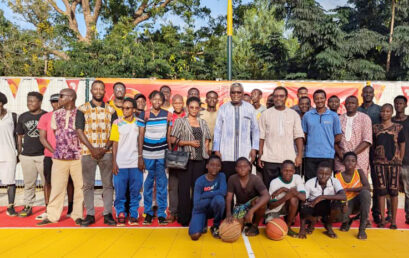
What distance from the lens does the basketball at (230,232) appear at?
4363 mm

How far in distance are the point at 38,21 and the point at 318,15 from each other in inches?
628

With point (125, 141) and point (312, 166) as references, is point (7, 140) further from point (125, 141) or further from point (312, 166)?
point (312, 166)

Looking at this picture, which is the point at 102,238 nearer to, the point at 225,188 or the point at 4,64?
the point at 225,188

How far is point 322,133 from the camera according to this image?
5.18 metres

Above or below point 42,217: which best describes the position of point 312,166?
above

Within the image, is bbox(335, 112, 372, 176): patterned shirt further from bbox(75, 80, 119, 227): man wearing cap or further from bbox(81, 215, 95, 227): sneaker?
bbox(81, 215, 95, 227): sneaker

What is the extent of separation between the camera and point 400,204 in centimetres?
693

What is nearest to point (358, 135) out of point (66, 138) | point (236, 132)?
point (236, 132)

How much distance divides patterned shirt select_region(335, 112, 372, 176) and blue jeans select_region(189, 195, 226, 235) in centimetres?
213

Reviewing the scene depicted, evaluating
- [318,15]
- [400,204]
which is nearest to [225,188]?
[400,204]

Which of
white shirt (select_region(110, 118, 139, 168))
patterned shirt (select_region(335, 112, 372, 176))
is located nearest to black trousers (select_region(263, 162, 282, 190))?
patterned shirt (select_region(335, 112, 372, 176))

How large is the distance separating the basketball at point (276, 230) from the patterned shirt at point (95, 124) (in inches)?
106

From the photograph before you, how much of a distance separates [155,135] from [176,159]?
0.53 meters

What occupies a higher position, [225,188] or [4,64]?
[4,64]
